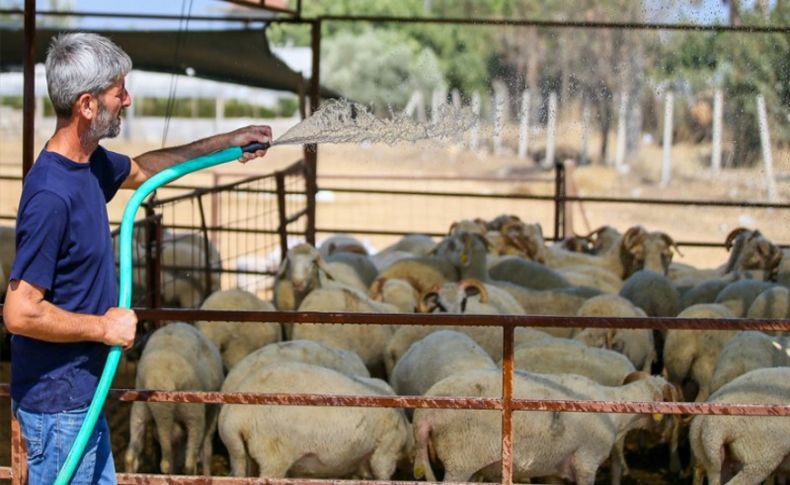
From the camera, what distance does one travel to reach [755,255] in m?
9.37

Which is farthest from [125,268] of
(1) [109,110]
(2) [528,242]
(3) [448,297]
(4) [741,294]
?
(2) [528,242]

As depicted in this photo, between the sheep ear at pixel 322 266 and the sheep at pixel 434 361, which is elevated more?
the sheep ear at pixel 322 266

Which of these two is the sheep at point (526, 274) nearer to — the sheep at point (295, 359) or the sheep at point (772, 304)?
the sheep at point (772, 304)

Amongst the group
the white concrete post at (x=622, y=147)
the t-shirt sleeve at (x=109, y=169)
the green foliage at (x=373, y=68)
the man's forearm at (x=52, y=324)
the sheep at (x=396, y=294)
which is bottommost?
the sheep at (x=396, y=294)

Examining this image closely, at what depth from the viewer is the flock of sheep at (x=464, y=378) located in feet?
17.9

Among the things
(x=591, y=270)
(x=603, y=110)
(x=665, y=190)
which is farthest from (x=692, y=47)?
(x=591, y=270)

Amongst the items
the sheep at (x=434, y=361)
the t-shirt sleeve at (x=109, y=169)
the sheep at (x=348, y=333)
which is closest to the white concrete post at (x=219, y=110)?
the sheep at (x=348, y=333)

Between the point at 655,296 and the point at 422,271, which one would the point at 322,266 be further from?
the point at 655,296

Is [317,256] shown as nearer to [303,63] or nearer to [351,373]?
[351,373]

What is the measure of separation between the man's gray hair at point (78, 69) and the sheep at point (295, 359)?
3049 mm

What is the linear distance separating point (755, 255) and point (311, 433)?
5135 mm

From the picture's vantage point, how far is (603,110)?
31172 mm

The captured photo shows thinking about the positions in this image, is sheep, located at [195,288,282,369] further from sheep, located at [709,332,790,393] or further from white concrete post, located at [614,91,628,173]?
white concrete post, located at [614,91,628,173]

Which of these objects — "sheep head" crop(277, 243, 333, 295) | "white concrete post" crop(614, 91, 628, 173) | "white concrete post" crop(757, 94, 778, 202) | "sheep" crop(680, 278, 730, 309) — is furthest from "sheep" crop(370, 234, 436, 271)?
"white concrete post" crop(614, 91, 628, 173)
